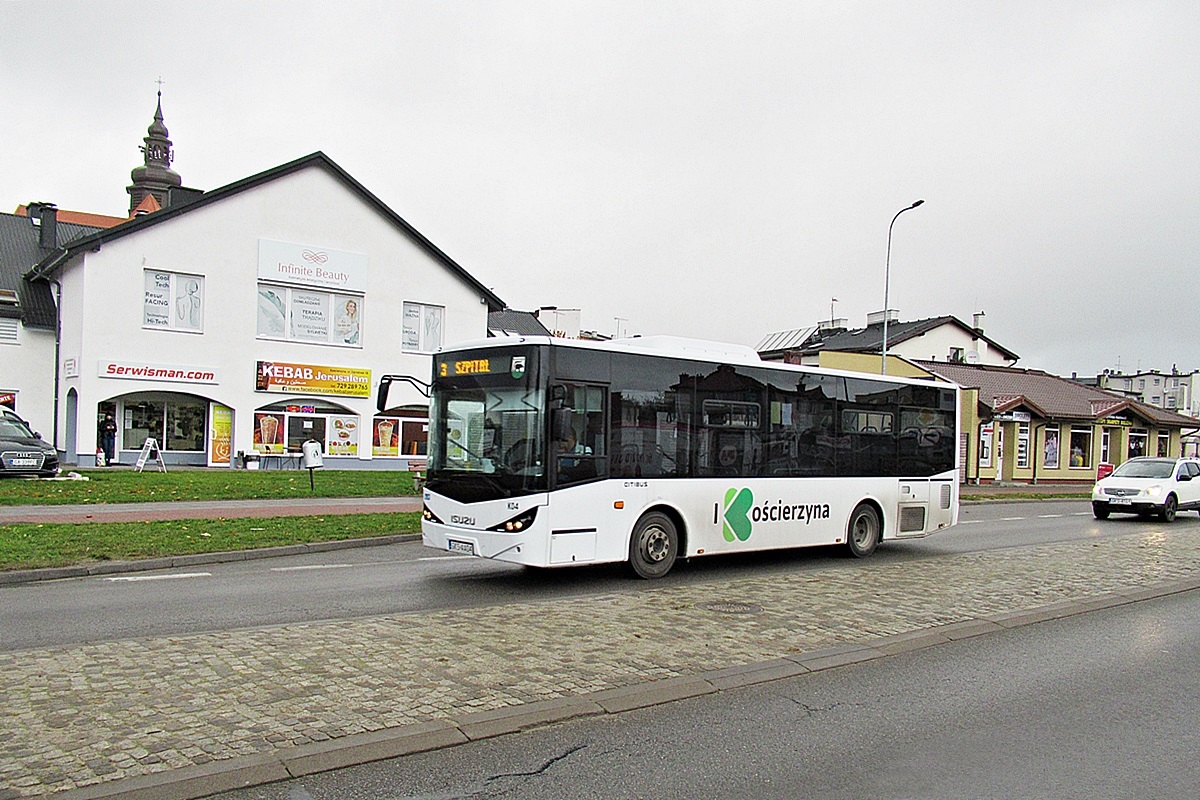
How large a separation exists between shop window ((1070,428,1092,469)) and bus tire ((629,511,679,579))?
4328 cm

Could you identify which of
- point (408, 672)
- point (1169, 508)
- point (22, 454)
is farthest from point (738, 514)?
point (22, 454)

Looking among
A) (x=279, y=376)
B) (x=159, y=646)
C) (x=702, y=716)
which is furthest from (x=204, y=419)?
(x=702, y=716)

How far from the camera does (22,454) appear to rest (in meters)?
25.0

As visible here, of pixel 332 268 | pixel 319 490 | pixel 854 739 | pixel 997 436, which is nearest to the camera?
pixel 854 739

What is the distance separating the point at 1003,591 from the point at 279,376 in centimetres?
3083

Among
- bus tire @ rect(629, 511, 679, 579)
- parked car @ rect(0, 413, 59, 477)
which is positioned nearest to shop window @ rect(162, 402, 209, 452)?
parked car @ rect(0, 413, 59, 477)

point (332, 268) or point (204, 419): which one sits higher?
point (332, 268)

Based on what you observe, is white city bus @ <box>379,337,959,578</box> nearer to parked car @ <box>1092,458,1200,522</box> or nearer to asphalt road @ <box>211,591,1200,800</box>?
asphalt road @ <box>211,591,1200,800</box>

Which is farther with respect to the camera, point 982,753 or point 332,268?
point 332,268

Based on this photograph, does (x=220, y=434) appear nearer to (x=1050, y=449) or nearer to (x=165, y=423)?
(x=165, y=423)

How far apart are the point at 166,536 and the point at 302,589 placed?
482 cm

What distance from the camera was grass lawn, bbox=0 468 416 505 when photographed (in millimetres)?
20844

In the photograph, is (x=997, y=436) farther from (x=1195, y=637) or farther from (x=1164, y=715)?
(x=1164, y=715)

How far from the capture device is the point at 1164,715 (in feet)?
22.0
